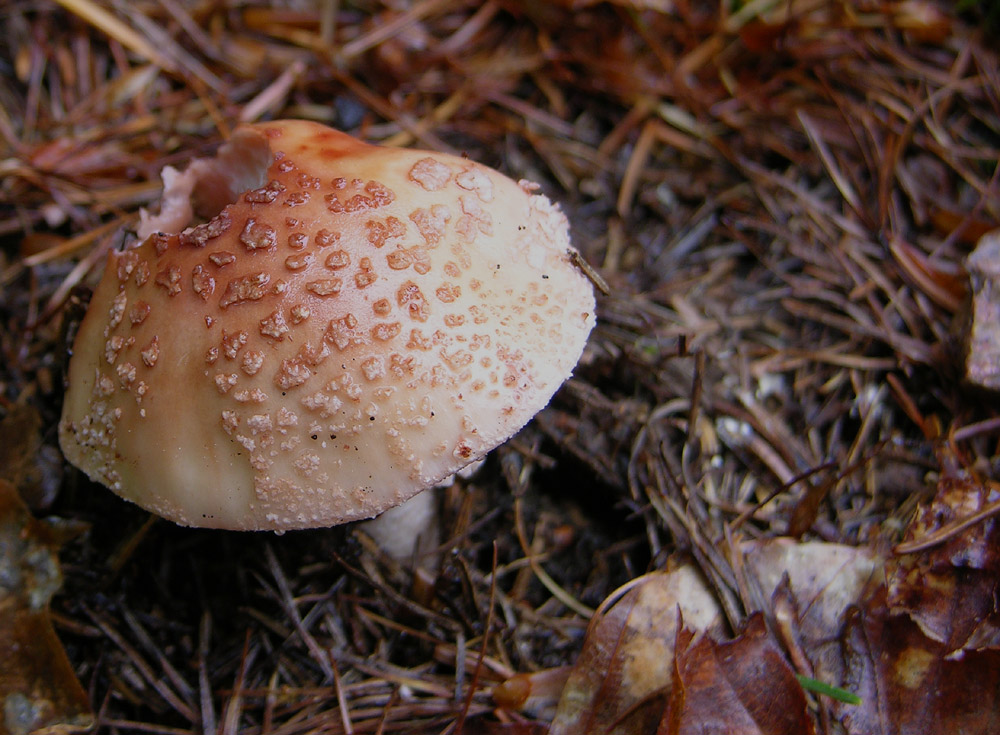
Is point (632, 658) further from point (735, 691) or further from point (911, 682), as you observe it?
point (911, 682)

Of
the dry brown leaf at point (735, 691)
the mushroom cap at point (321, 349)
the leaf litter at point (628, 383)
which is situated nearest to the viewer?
the mushroom cap at point (321, 349)

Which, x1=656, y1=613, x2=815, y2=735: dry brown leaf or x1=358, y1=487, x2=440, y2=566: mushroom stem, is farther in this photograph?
x1=358, y1=487, x2=440, y2=566: mushroom stem

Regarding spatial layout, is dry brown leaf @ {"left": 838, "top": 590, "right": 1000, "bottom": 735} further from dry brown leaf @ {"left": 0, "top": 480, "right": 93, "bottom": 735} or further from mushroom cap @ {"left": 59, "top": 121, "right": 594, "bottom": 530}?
dry brown leaf @ {"left": 0, "top": 480, "right": 93, "bottom": 735}

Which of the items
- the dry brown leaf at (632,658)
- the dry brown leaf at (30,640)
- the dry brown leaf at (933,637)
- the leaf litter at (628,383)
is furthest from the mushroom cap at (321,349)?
the dry brown leaf at (933,637)

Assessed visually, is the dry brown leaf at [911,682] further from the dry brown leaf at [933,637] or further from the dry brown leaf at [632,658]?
the dry brown leaf at [632,658]

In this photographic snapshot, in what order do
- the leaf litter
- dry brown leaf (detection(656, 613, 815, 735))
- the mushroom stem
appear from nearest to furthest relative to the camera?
dry brown leaf (detection(656, 613, 815, 735)), the leaf litter, the mushroom stem

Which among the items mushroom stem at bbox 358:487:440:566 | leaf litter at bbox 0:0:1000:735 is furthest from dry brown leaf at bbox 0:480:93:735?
mushroom stem at bbox 358:487:440:566
